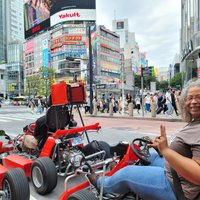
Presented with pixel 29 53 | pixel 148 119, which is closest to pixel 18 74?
pixel 29 53

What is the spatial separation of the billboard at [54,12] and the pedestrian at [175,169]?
258ft

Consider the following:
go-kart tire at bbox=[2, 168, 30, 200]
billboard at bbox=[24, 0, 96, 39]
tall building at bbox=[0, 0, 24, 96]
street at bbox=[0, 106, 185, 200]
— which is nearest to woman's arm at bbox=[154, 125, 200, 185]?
go-kart tire at bbox=[2, 168, 30, 200]

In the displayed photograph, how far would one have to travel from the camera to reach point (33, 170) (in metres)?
3.95

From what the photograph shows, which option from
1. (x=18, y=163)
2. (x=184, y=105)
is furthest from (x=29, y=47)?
(x=184, y=105)

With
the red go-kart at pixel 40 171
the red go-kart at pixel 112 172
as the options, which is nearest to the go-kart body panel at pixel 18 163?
the red go-kart at pixel 40 171

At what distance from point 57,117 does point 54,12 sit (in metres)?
83.8

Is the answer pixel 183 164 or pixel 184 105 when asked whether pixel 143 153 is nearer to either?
pixel 184 105

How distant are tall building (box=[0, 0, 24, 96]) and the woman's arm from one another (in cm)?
10828

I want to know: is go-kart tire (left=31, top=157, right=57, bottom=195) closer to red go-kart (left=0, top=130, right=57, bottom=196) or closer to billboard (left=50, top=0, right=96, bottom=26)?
red go-kart (left=0, top=130, right=57, bottom=196)

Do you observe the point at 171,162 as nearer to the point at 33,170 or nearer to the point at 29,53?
the point at 33,170

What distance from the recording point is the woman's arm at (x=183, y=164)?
5.86 feet

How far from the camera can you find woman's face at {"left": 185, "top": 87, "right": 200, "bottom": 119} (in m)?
2.08

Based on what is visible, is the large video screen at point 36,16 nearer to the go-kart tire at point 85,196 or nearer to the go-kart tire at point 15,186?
the go-kart tire at point 15,186

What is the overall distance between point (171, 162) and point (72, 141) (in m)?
2.75
